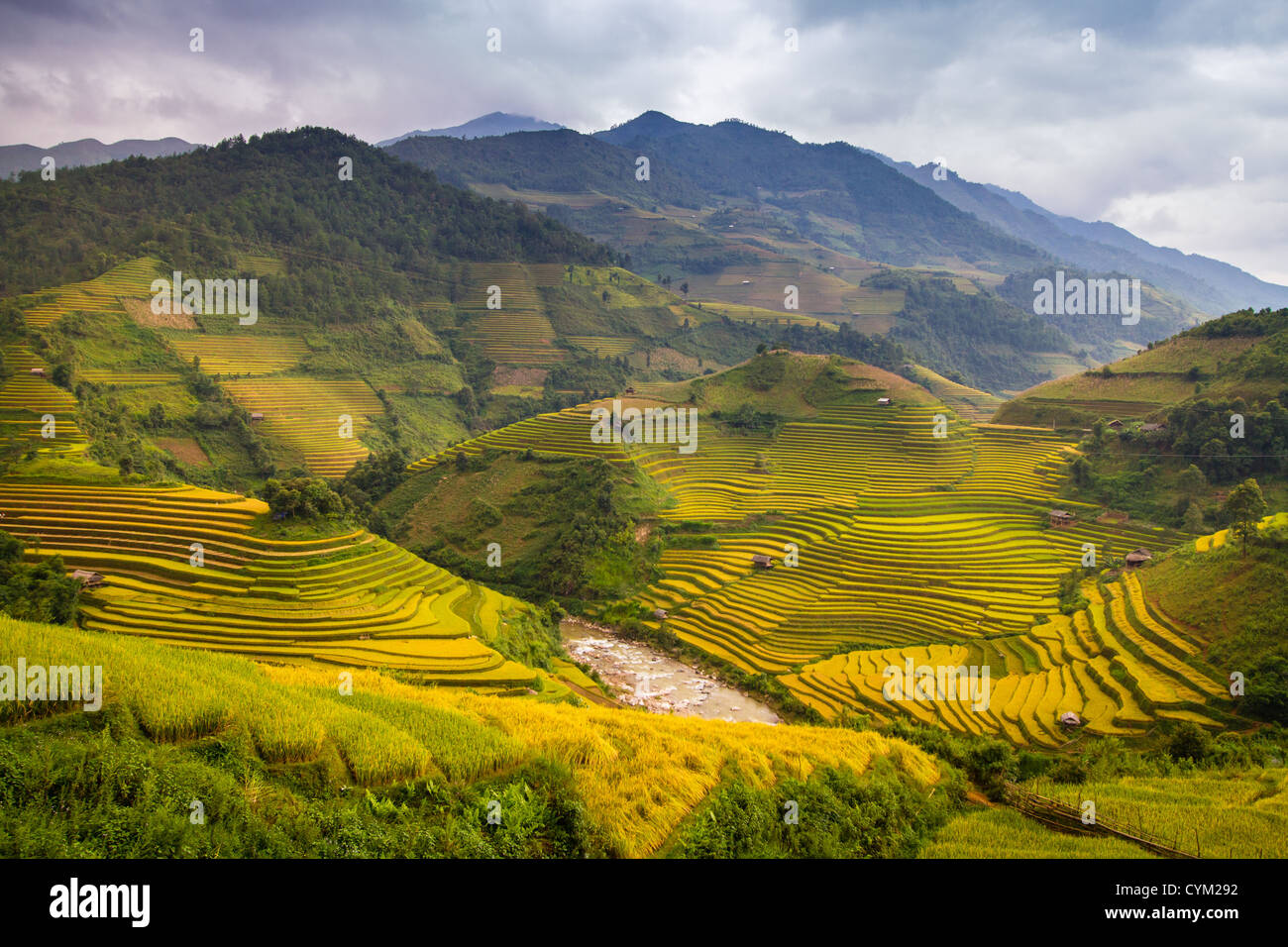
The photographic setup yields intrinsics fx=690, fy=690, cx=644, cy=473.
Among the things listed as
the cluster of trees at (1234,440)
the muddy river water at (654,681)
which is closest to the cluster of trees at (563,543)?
the muddy river water at (654,681)

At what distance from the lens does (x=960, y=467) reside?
2015 inches

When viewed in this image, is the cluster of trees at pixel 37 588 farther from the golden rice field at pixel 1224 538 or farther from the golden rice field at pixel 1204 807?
the golden rice field at pixel 1224 538

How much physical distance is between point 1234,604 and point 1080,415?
114ft

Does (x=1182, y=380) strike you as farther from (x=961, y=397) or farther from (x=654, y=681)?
(x=654, y=681)

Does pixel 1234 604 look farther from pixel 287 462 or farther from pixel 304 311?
pixel 304 311

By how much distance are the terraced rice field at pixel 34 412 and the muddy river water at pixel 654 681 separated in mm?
28504

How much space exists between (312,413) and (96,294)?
22076 mm

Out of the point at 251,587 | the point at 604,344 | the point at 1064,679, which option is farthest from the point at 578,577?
the point at 604,344

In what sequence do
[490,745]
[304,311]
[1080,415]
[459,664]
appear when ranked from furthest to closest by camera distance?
[304,311]
[1080,415]
[459,664]
[490,745]

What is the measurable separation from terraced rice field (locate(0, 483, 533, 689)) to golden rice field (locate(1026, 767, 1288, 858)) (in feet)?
54.3

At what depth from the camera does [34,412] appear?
39.4m

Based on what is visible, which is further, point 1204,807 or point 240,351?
point 240,351
